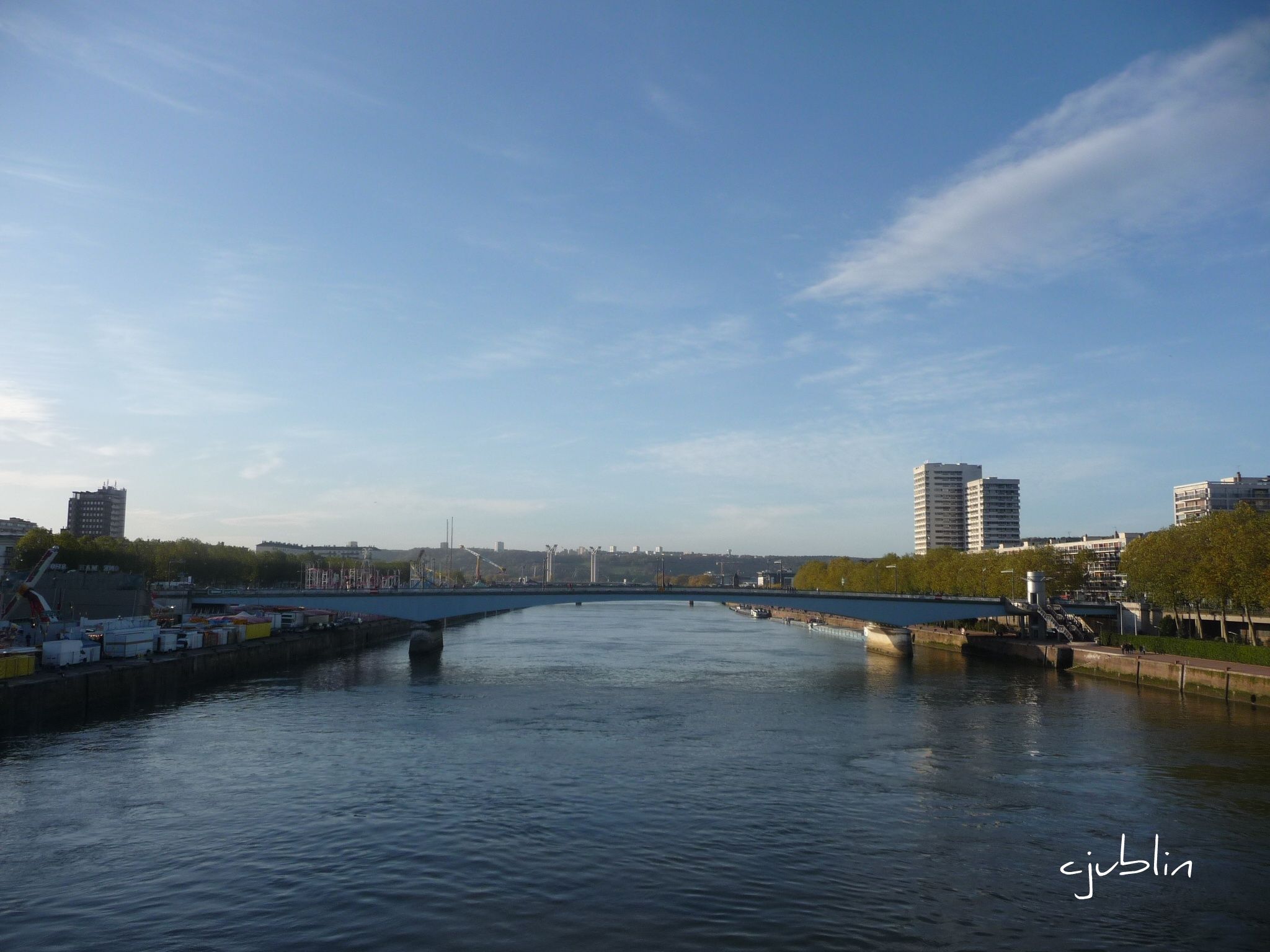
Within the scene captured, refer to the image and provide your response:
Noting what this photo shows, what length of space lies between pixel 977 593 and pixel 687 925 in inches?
3192

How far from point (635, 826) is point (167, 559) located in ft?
301

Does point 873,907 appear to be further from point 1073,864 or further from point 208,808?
point 208,808

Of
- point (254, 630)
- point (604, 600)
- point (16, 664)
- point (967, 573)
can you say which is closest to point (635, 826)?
point (16, 664)

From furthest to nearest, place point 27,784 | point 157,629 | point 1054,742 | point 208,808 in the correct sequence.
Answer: point 157,629
point 1054,742
point 27,784
point 208,808

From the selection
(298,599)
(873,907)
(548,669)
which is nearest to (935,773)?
(873,907)

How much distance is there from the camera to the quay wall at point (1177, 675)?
4088cm

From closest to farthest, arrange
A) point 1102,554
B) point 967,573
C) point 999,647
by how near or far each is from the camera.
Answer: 1. point 999,647
2. point 967,573
3. point 1102,554

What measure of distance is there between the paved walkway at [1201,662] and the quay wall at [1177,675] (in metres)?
0.12

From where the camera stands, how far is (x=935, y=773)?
27516 millimetres

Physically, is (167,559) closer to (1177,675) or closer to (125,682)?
(125,682)

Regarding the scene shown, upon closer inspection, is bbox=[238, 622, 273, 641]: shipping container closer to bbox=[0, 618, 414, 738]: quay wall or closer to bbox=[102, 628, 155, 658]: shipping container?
bbox=[0, 618, 414, 738]: quay wall

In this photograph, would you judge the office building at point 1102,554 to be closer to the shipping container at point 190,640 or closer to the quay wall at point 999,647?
the quay wall at point 999,647

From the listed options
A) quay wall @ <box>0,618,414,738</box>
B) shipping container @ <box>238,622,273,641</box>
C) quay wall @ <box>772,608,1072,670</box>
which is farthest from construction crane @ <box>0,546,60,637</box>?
quay wall @ <box>772,608,1072,670</box>

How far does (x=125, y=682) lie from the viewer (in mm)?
41125
